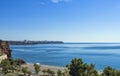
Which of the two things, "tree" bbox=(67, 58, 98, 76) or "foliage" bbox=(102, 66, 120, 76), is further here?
"tree" bbox=(67, 58, 98, 76)

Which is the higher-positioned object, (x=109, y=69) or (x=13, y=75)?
(x=109, y=69)

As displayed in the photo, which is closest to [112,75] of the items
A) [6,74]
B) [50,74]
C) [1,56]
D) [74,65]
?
[74,65]

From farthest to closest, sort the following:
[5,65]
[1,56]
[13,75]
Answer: [1,56]
[5,65]
[13,75]

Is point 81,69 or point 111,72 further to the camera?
point 81,69

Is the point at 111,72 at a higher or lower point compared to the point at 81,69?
lower

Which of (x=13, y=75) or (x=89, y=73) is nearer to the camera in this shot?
(x=89, y=73)

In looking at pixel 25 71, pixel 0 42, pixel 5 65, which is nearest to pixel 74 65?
pixel 25 71

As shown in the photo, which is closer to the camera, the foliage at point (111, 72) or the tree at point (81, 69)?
the foliage at point (111, 72)

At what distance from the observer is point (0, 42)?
408ft

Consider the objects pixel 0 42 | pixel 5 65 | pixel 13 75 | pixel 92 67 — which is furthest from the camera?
pixel 0 42

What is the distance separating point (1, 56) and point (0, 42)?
60.7ft

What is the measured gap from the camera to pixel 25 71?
241 feet

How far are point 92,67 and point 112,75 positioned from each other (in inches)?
179

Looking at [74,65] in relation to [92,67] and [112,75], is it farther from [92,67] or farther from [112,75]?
[112,75]
